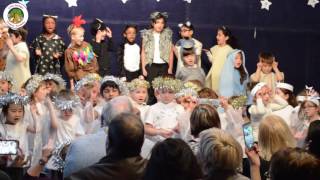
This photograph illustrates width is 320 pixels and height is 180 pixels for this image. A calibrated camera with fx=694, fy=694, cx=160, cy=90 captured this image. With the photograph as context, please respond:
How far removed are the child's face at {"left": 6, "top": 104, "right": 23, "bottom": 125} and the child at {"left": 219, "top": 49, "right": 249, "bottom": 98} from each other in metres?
4.43

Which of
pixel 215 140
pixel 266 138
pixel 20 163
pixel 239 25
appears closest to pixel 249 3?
pixel 239 25

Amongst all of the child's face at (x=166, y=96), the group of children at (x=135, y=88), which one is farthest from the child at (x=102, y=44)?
the child's face at (x=166, y=96)

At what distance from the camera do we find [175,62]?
441 inches

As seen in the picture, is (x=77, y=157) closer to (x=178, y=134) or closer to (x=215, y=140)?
(x=215, y=140)

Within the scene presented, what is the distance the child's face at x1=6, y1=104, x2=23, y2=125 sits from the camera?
694cm

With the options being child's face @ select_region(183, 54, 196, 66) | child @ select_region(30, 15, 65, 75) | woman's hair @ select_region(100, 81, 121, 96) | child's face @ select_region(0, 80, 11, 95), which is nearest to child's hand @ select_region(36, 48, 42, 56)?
child @ select_region(30, 15, 65, 75)

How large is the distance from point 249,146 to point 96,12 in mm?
7236

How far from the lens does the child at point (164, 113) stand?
7309mm

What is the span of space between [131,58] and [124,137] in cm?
701

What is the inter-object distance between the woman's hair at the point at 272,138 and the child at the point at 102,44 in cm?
600

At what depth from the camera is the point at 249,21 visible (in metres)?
12.2

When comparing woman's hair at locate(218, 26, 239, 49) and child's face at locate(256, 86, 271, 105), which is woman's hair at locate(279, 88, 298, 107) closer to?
child's face at locate(256, 86, 271, 105)

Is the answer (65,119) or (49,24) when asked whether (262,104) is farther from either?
(49,24)

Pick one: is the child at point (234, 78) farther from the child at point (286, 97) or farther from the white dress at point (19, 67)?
the white dress at point (19, 67)
